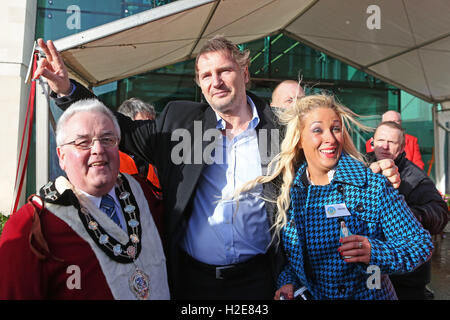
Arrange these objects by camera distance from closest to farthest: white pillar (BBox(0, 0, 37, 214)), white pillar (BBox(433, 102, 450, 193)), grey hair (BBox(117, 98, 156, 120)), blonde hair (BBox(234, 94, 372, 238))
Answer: blonde hair (BBox(234, 94, 372, 238)), grey hair (BBox(117, 98, 156, 120)), white pillar (BBox(0, 0, 37, 214)), white pillar (BBox(433, 102, 450, 193))

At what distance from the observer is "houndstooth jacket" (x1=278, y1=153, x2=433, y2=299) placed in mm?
1399

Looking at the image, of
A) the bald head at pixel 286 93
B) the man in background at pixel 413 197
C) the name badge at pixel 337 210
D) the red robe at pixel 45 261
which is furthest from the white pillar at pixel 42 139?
the man in background at pixel 413 197

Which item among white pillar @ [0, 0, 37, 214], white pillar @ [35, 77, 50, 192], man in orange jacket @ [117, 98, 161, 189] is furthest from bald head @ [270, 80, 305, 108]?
white pillar @ [0, 0, 37, 214]

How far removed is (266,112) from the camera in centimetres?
200

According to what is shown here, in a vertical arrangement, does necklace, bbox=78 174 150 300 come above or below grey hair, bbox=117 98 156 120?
below

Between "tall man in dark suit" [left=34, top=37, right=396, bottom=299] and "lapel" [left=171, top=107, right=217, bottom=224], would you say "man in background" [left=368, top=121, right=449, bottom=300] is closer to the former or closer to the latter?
"tall man in dark suit" [left=34, top=37, right=396, bottom=299]

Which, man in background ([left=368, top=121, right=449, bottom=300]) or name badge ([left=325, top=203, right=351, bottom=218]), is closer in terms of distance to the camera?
name badge ([left=325, top=203, right=351, bottom=218])

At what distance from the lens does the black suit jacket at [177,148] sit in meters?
1.77

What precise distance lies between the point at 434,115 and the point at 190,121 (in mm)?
7284

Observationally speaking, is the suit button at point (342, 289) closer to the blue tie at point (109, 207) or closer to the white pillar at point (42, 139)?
the blue tie at point (109, 207)

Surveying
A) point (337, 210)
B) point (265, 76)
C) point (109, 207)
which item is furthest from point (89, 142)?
point (265, 76)

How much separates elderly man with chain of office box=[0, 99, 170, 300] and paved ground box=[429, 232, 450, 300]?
3563 mm
